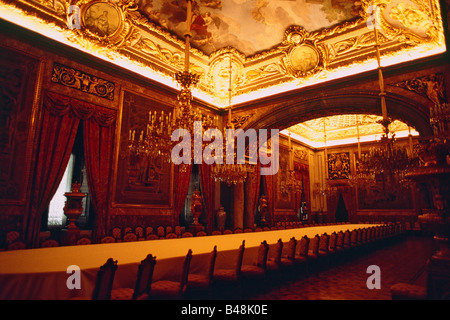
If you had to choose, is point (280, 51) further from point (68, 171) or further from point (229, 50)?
point (68, 171)

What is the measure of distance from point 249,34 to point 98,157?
554 cm

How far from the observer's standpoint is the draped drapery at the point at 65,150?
5965mm

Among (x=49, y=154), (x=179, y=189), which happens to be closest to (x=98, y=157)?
(x=49, y=154)

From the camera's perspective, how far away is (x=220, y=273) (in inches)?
151

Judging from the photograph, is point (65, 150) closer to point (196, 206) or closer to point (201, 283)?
point (196, 206)

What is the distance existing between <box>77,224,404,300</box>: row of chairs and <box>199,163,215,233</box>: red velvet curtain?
4.37m

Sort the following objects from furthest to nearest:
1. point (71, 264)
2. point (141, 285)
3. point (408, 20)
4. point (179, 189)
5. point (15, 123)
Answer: point (179, 189) → point (408, 20) → point (15, 123) → point (71, 264) → point (141, 285)

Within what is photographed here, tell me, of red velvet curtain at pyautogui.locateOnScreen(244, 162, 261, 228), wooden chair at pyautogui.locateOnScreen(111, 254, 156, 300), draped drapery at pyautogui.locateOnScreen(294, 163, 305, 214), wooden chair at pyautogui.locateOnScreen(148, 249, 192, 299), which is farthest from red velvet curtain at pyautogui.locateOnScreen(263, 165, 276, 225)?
wooden chair at pyautogui.locateOnScreen(111, 254, 156, 300)

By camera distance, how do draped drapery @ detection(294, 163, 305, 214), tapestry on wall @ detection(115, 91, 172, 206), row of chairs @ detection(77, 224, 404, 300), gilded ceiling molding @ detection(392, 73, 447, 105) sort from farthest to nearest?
draped drapery @ detection(294, 163, 305, 214) → tapestry on wall @ detection(115, 91, 172, 206) → gilded ceiling molding @ detection(392, 73, 447, 105) → row of chairs @ detection(77, 224, 404, 300)

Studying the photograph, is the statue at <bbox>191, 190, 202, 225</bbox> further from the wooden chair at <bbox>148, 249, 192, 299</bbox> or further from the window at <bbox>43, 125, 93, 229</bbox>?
the wooden chair at <bbox>148, 249, 192, 299</bbox>

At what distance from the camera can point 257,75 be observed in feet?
32.1

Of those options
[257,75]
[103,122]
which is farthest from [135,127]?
[257,75]

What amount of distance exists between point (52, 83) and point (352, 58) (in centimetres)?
797

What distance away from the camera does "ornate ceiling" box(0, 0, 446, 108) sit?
Answer: 6582 mm
